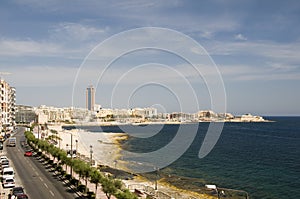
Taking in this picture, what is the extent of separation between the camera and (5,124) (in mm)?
77938

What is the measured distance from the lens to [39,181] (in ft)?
92.1

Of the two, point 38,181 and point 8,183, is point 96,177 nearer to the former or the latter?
point 8,183

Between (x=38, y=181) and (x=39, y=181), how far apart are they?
0.26 feet

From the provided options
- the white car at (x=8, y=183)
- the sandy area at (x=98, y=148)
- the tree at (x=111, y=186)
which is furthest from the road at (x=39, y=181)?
the sandy area at (x=98, y=148)

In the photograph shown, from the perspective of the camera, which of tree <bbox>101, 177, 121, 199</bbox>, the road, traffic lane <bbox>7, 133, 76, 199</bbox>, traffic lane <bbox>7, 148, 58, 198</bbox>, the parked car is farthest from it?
the parked car

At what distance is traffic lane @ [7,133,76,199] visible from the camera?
23.7 metres

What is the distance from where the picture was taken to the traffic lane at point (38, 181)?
23.7 metres

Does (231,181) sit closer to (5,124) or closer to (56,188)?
(56,188)

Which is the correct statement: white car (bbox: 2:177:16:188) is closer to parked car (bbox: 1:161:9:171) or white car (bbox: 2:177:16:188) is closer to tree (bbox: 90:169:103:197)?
parked car (bbox: 1:161:9:171)

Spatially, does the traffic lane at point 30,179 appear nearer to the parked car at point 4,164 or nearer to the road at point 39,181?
the road at point 39,181

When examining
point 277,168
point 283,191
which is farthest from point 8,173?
point 277,168

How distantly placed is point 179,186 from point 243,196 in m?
7.11

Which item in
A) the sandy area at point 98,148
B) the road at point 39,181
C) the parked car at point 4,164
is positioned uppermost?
the parked car at point 4,164

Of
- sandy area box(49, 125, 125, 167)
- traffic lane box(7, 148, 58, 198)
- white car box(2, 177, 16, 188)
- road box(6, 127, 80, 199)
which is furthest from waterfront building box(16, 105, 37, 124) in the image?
white car box(2, 177, 16, 188)
